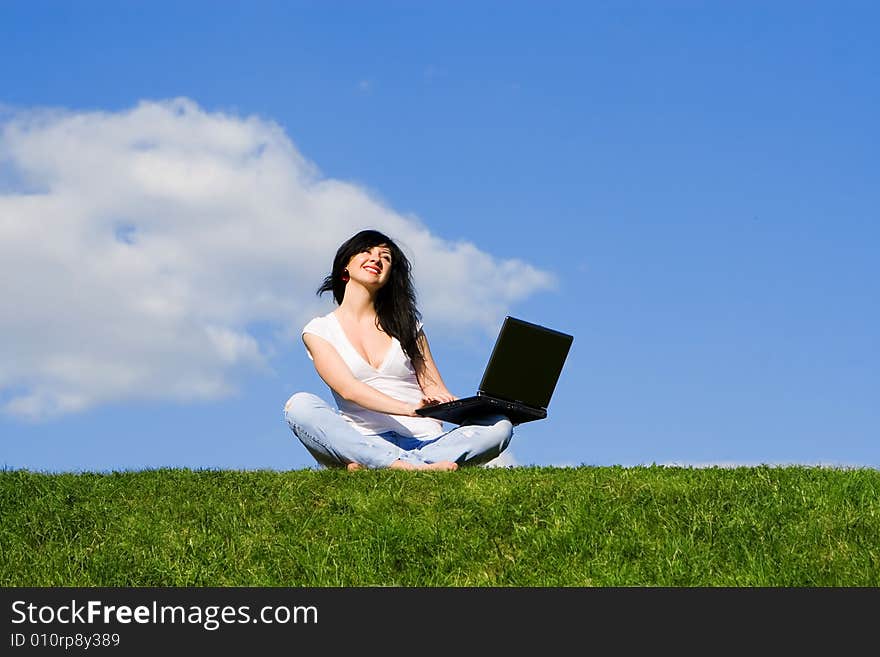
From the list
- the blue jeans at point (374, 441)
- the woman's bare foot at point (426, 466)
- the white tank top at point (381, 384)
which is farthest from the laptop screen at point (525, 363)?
the white tank top at point (381, 384)

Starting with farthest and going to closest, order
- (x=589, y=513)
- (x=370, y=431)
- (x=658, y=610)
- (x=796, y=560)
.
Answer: (x=370, y=431) → (x=589, y=513) → (x=796, y=560) → (x=658, y=610)

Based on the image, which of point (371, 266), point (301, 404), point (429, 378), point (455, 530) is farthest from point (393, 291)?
point (455, 530)

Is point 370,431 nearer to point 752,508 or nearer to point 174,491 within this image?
point 174,491

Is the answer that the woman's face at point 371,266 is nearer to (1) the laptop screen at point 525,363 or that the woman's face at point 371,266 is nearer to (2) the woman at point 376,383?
(2) the woman at point 376,383

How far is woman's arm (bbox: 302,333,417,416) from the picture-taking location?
34.0 feet

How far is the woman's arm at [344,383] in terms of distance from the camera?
34.0 feet

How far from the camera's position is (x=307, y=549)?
27.8 feet

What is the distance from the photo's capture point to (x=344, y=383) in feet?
34.7

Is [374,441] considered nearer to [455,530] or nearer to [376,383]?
[376,383]

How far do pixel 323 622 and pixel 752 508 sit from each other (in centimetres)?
410

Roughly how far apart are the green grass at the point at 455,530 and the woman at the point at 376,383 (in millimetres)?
444

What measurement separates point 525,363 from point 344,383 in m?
1.82

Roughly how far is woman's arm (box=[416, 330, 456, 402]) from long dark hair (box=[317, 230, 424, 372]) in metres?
0.06

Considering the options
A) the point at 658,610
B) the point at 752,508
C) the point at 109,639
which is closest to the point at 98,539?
the point at 109,639
